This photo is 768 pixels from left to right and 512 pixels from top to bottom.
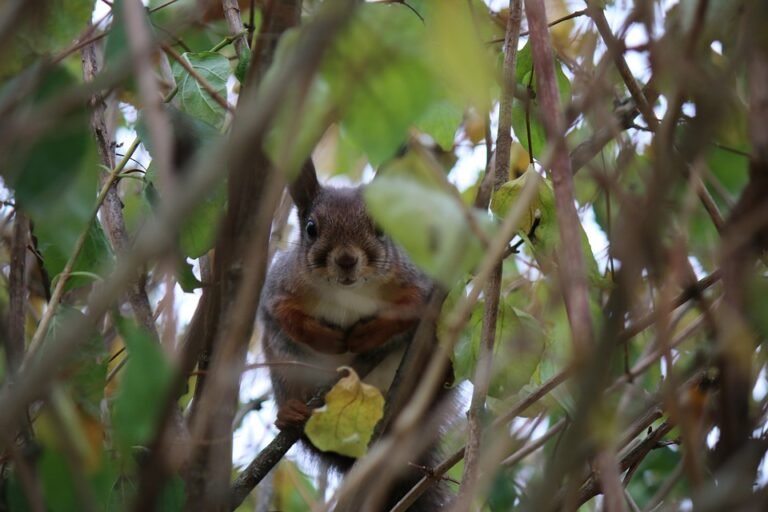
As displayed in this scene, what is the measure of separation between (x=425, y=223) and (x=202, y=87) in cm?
106

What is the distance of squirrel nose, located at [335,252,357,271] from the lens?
327 centimetres

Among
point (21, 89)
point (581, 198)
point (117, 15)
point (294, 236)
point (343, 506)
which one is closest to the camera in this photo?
point (21, 89)

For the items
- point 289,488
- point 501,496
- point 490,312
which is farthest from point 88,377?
point 289,488

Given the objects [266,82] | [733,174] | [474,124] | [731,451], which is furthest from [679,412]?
[474,124]

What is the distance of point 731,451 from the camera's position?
1480 millimetres

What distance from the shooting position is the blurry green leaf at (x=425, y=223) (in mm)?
1136

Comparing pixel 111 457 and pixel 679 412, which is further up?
pixel 111 457

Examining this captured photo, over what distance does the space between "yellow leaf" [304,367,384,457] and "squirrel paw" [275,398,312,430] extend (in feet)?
3.84

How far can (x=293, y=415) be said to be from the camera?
2873 millimetres

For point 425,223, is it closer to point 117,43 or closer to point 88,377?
point 117,43

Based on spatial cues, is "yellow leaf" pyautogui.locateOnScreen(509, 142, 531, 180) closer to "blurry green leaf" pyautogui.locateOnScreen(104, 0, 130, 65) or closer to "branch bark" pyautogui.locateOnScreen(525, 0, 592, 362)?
"branch bark" pyautogui.locateOnScreen(525, 0, 592, 362)

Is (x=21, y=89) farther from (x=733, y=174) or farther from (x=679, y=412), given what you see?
(x=733, y=174)

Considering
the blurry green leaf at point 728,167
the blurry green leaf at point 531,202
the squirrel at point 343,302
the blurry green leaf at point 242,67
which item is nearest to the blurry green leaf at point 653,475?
the squirrel at point 343,302

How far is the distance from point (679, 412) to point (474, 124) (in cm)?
246
